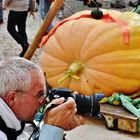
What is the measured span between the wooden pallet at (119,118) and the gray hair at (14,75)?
171cm

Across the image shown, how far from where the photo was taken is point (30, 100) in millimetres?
1664

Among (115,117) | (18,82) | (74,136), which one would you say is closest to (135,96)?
(115,117)

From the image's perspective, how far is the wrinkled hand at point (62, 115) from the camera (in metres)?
1.73

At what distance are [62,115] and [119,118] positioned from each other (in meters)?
1.58

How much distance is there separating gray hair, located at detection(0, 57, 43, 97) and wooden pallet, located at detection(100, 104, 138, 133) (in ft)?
5.61

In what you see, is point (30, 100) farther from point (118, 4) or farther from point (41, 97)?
point (118, 4)

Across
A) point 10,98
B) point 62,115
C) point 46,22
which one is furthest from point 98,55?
point 10,98

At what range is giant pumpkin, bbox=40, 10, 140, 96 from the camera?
3494mm

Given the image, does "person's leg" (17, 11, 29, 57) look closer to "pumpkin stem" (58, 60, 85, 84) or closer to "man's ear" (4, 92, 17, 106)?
"pumpkin stem" (58, 60, 85, 84)

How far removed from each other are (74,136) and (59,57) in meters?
0.82

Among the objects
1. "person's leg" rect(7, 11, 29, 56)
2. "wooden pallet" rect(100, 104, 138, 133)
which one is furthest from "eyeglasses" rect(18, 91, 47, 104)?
"person's leg" rect(7, 11, 29, 56)

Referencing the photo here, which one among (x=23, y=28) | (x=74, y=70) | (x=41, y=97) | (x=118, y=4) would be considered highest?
(x=41, y=97)

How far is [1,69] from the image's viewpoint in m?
1.60

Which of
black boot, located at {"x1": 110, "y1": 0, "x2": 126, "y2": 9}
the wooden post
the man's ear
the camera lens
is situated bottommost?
black boot, located at {"x1": 110, "y1": 0, "x2": 126, "y2": 9}
